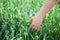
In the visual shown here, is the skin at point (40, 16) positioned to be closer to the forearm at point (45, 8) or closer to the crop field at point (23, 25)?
the forearm at point (45, 8)

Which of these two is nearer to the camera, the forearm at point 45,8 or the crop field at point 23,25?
the forearm at point 45,8

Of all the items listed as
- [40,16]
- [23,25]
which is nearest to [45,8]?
[40,16]

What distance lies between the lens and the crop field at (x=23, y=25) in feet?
8.07

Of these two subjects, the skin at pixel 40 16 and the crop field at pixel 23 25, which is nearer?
the skin at pixel 40 16

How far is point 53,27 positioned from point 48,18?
0.17 meters

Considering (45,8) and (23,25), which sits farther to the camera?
(23,25)

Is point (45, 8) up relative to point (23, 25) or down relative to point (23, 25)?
up

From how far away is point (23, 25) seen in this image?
8.26 ft

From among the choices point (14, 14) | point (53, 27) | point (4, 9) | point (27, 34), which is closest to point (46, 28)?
point (53, 27)

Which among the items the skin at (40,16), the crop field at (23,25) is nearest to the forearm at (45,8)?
the skin at (40,16)

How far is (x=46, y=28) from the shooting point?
2.56 meters

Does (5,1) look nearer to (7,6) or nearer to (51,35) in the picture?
(7,6)

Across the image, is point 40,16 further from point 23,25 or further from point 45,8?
point 23,25

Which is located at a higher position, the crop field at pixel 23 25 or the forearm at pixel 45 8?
the forearm at pixel 45 8
